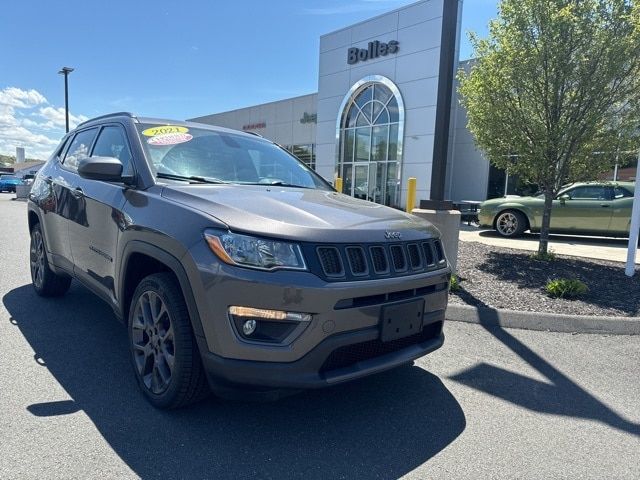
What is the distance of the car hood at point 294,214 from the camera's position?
7.89 ft

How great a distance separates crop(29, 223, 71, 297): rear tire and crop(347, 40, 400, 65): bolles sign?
17.1m

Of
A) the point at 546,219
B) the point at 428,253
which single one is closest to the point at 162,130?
the point at 428,253

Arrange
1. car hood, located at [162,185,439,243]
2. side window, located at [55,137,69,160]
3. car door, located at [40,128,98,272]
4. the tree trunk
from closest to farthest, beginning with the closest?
1. car hood, located at [162,185,439,243]
2. car door, located at [40,128,98,272]
3. side window, located at [55,137,69,160]
4. the tree trunk

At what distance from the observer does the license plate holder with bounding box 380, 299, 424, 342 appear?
8.32ft

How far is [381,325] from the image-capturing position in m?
2.52

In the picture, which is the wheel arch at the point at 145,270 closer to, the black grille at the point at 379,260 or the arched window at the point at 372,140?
the black grille at the point at 379,260

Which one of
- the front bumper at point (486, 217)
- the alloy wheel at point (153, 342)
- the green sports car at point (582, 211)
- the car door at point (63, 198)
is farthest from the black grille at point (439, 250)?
the front bumper at point (486, 217)

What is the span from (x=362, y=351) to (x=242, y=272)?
2.68 ft

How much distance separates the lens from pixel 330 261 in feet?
7.91

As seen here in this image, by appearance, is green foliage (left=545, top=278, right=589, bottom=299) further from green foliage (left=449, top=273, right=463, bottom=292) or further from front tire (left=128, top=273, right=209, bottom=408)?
front tire (left=128, top=273, right=209, bottom=408)

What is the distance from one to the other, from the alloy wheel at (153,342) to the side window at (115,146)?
1.04m

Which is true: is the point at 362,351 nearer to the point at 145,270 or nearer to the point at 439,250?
the point at 439,250

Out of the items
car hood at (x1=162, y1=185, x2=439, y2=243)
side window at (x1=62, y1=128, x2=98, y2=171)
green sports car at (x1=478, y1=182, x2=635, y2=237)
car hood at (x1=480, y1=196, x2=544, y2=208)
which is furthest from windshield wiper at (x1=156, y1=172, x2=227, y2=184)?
car hood at (x1=480, y1=196, x2=544, y2=208)

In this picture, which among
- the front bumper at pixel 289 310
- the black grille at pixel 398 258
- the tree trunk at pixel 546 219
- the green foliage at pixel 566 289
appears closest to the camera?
the front bumper at pixel 289 310
